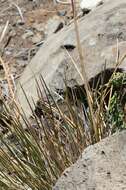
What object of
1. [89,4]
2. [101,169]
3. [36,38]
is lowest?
[36,38]

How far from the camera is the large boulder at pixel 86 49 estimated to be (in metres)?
2.88

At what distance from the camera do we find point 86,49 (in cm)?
309

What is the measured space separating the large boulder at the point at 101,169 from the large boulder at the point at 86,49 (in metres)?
0.87

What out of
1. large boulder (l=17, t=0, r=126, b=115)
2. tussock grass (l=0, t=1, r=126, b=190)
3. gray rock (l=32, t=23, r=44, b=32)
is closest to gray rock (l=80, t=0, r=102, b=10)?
large boulder (l=17, t=0, r=126, b=115)

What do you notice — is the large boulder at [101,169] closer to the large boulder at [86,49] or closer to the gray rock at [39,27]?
the large boulder at [86,49]

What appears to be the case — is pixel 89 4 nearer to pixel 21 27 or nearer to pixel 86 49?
pixel 21 27

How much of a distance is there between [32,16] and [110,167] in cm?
261

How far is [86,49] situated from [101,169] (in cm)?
143

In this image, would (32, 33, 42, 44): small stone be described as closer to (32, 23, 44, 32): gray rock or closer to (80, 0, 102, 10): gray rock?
(32, 23, 44, 32): gray rock

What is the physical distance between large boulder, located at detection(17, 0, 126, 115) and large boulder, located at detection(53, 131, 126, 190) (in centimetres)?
87

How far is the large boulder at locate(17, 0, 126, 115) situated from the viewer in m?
2.88

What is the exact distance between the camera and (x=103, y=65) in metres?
2.81

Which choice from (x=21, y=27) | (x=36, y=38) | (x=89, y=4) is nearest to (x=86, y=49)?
(x=89, y=4)

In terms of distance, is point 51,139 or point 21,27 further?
point 21,27
